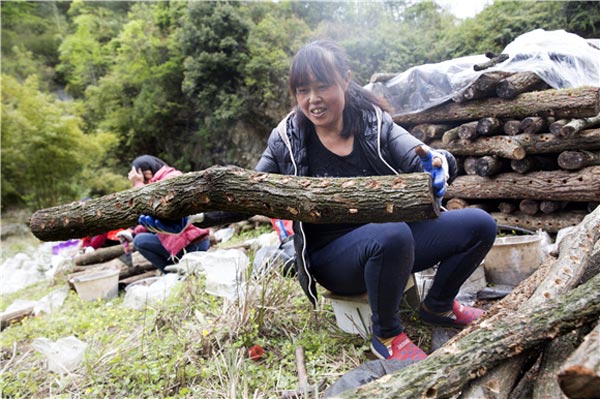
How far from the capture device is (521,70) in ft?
10.9

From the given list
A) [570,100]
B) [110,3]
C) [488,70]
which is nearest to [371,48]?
[488,70]

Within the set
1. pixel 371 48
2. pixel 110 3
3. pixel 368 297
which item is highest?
pixel 110 3

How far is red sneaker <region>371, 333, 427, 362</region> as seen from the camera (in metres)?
1.58

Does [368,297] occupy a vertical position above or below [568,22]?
below

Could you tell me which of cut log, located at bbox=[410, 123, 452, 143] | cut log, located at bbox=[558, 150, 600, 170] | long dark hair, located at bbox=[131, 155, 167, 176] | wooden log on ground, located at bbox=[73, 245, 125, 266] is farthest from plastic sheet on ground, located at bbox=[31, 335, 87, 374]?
cut log, located at bbox=[558, 150, 600, 170]

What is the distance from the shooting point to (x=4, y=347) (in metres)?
2.49

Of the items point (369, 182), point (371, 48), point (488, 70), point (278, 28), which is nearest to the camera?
point (369, 182)

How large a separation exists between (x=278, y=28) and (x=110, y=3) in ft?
35.5

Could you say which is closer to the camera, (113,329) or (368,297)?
(368,297)

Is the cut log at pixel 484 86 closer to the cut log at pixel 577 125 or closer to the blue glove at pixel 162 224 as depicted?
the cut log at pixel 577 125

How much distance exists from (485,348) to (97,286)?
3.23 meters

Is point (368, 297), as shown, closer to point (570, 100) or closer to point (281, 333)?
point (281, 333)

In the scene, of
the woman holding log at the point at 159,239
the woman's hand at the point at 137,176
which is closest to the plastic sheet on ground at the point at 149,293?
the woman holding log at the point at 159,239

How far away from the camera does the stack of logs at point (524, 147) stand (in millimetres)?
2959
